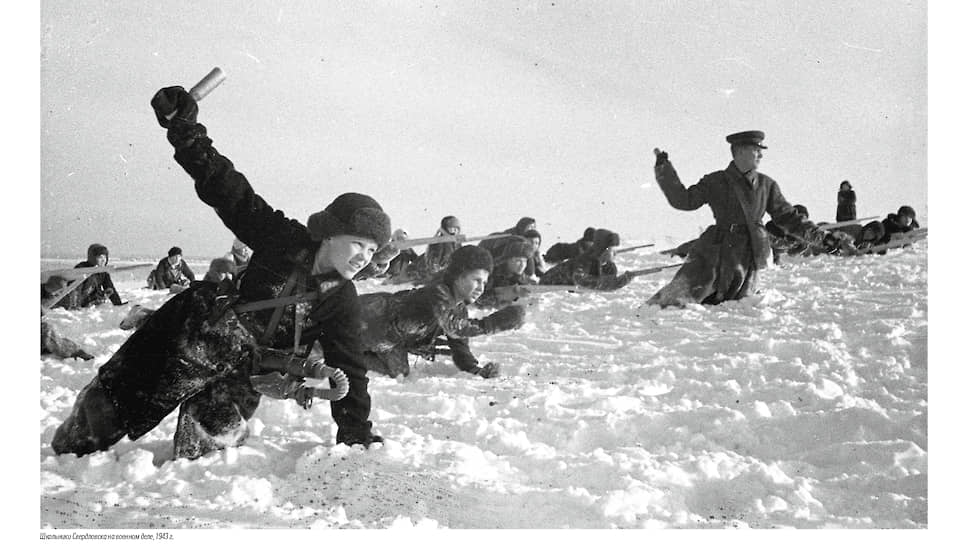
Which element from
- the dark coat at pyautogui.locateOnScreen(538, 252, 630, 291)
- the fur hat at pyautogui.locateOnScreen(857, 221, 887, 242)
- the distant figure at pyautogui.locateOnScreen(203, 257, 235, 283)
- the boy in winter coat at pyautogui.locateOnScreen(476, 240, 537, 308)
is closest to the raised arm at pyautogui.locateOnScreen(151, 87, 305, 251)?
the distant figure at pyautogui.locateOnScreen(203, 257, 235, 283)

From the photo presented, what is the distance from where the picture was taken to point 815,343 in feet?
8.25

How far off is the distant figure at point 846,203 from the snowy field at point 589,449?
31 centimetres

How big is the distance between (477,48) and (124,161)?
1246mm

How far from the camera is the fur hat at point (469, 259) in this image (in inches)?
106

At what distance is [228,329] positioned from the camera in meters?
1.89

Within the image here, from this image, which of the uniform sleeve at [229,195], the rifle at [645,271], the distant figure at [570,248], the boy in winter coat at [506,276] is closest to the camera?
the uniform sleeve at [229,195]

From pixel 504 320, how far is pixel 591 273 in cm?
120

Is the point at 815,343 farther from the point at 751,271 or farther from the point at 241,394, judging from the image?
the point at 241,394

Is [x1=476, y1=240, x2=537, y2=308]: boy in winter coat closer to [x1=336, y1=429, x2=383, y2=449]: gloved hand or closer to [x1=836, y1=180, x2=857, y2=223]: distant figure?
[x1=836, y1=180, x2=857, y2=223]: distant figure

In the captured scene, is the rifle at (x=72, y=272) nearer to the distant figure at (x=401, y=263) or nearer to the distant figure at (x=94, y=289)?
the distant figure at (x=94, y=289)

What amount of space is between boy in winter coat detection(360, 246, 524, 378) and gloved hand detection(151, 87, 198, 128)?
98 cm

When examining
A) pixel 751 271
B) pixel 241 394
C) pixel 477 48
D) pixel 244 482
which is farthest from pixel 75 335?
pixel 751 271

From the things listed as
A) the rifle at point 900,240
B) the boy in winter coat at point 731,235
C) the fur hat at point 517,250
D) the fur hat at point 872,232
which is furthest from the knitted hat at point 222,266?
the fur hat at point 872,232

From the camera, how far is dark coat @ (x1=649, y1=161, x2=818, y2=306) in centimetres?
323
